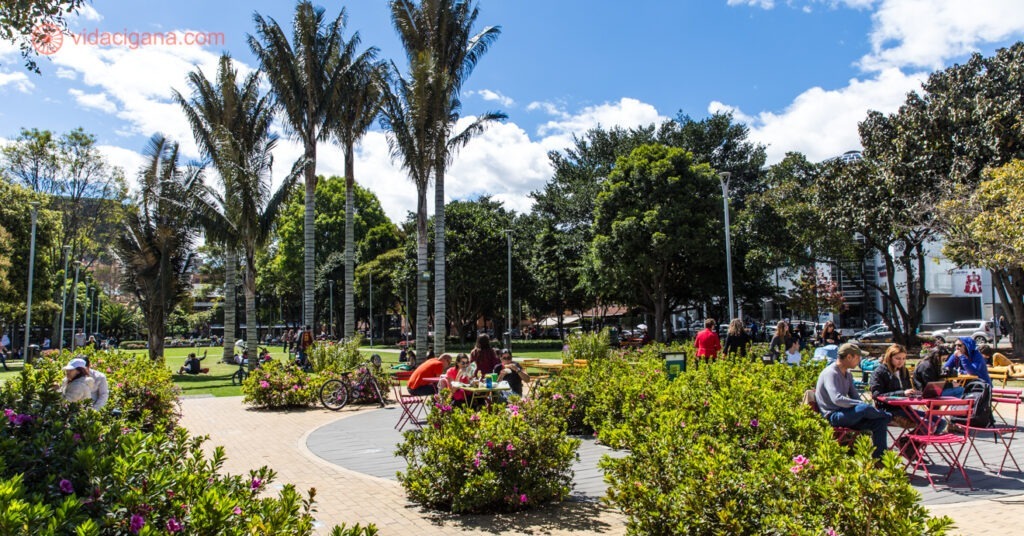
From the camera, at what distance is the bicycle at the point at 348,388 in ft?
45.4

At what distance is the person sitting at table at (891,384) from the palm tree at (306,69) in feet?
58.3

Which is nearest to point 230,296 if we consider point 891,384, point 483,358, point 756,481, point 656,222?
point 483,358

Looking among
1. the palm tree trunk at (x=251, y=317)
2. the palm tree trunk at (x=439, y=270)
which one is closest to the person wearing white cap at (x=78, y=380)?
the palm tree trunk at (x=439, y=270)

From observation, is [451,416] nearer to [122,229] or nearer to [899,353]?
[899,353]

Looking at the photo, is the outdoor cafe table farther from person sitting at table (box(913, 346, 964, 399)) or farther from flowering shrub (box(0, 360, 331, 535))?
person sitting at table (box(913, 346, 964, 399))

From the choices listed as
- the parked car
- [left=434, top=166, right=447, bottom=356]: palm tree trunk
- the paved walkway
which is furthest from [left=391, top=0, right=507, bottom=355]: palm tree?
the parked car

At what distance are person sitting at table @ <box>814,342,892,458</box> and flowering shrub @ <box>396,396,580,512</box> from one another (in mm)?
2732

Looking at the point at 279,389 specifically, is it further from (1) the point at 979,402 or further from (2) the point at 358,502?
(1) the point at 979,402

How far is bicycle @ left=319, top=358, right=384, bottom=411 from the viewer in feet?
45.4

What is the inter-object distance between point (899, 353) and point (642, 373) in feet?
11.4

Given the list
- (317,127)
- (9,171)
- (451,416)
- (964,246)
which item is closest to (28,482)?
(451,416)

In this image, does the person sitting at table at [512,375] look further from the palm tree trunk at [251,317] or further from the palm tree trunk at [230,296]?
the palm tree trunk at [230,296]

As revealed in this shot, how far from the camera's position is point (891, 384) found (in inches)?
320

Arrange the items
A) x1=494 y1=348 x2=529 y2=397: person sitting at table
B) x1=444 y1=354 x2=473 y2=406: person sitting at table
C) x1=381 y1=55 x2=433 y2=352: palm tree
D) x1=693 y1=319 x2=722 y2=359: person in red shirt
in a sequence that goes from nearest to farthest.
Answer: x1=444 y1=354 x2=473 y2=406: person sitting at table
x1=494 y1=348 x2=529 y2=397: person sitting at table
x1=693 y1=319 x2=722 y2=359: person in red shirt
x1=381 y1=55 x2=433 y2=352: palm tree
